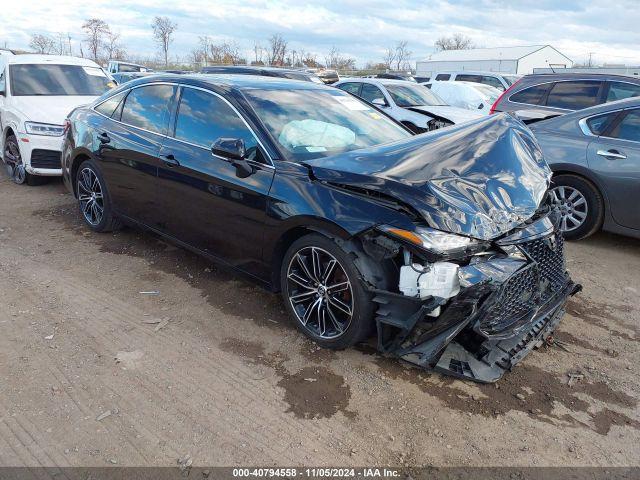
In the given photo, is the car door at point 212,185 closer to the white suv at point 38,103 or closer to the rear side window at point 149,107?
the rear side window at point 149,107

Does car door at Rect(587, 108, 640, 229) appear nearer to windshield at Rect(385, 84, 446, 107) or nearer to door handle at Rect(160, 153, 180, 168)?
door handle at Rect(160, 153, 180, 168)

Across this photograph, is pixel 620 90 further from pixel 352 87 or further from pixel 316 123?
pixel 316 123

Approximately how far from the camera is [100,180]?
17.1 ft

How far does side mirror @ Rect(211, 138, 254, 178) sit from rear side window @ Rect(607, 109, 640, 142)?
408 centimetres

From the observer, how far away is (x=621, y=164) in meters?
5.10

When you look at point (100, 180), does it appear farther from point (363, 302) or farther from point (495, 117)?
point (495, 117)

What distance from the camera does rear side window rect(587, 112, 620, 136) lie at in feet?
17.6

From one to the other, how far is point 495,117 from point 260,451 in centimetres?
307

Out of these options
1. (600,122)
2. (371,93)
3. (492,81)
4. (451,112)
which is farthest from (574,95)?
(492,81)

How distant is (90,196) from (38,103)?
9.68 feet

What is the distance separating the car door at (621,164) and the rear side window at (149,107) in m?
4.39

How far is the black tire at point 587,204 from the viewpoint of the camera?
209 inches

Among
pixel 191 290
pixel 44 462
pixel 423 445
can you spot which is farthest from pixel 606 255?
pixel 44 462

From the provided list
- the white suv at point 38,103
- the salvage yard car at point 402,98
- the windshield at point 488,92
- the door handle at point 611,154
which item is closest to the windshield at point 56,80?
the white suv at point 38,103
